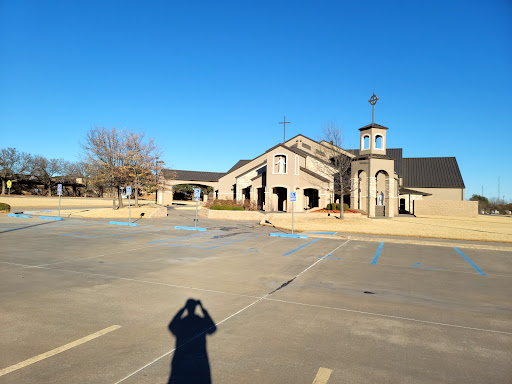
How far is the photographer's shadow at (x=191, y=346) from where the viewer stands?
400 centimetres

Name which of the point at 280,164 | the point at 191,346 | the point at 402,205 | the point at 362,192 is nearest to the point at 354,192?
the point at 362,192

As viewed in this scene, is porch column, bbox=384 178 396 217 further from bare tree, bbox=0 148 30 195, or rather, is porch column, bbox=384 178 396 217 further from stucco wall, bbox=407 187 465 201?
bare tree, bbox=0 148 30 195

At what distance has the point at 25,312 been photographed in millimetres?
6031

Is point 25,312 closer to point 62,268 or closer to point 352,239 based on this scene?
point 62,268

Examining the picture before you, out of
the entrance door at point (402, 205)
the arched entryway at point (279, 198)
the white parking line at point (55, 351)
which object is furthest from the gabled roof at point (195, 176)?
the white parking line at point (55, 351)

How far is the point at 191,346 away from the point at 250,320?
1385mm

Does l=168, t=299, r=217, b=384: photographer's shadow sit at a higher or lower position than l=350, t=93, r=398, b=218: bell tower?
lower

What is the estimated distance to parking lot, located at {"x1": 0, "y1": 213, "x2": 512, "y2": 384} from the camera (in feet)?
13.8

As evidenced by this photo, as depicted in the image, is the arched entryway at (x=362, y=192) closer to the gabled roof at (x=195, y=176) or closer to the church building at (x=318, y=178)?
the church building at (x=318, y=178)

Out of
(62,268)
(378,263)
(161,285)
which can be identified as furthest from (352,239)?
(62,268)

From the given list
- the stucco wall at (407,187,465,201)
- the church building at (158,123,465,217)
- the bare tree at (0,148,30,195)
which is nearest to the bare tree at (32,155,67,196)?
the bare tree at (0,148,30,195)

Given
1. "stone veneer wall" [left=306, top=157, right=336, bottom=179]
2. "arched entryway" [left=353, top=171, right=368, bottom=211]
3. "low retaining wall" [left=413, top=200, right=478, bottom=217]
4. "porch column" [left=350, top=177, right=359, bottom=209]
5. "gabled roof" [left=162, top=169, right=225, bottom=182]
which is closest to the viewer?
"porch column" [left=350, top=177, right=359, bottom=209]

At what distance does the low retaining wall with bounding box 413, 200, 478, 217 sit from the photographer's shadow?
143ft

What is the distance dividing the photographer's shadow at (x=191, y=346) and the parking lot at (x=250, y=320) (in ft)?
0.08
